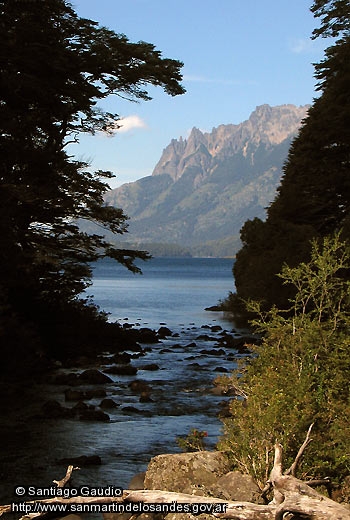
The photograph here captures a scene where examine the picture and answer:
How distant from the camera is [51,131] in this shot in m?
24.2

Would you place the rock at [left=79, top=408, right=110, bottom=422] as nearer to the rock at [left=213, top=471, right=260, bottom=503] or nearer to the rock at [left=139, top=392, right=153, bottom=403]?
the rock at [left=139, top=392, right=153, bottom=403]

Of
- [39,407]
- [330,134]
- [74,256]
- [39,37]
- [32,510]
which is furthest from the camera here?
[330,134]

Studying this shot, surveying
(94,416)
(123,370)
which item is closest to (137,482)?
(94,416)

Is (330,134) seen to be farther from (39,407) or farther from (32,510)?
(32,510)

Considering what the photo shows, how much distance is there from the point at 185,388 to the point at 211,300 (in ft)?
166

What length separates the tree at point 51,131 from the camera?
814 inches

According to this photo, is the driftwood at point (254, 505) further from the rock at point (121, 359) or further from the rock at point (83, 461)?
the rock at point (121, 359)

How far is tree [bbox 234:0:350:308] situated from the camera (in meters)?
28.5

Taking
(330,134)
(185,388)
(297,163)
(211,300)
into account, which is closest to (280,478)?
(185,388)

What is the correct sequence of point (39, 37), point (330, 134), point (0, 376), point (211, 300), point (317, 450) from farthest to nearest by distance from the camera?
point (211, 300)
point (330, 134)
point (39, 37)
point (0, 376)
point (317, 450)

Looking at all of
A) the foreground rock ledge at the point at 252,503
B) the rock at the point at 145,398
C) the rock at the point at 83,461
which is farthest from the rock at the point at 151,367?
the foreground rock ledge at the point at 252,503

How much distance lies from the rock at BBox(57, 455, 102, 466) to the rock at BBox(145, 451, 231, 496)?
2.13m

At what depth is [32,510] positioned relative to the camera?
7418mm

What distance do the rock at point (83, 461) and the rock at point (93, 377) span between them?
8408mm
